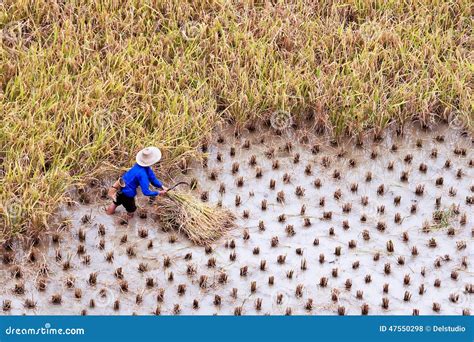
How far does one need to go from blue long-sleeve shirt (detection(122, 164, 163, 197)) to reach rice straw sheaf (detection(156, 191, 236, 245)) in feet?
0.68

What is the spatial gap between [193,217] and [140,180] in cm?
45

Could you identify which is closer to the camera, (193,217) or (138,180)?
(138,180)

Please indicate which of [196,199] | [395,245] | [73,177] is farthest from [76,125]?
[395,245]

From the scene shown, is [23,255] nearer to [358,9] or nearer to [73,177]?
[73,177]

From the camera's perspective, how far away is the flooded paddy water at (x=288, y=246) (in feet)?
20.8

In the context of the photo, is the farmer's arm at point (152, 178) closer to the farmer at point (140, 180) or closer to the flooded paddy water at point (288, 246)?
the farmer at point (140, 180)

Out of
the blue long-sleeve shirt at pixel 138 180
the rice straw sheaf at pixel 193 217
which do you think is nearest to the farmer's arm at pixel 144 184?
the blue long-sleeve shirt at pixel 138 180

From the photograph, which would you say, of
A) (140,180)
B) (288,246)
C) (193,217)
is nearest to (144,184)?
(140,180)

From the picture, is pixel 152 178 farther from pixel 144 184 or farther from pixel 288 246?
pixel 288 246

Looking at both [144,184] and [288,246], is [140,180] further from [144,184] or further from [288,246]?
[288,246]

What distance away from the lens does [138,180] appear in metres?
6.59

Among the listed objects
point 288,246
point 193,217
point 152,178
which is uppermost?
point 152,178

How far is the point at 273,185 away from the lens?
282 inches

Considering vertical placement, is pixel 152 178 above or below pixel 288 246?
above
